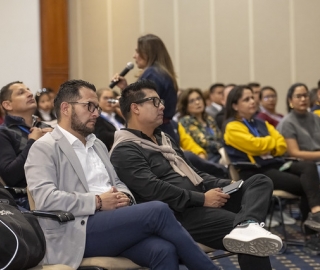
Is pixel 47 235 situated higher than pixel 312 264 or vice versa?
pixel 47 235

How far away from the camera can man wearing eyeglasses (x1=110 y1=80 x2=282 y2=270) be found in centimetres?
283

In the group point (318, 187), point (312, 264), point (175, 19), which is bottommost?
point (312, 264)

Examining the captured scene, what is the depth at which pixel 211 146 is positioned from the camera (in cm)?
553

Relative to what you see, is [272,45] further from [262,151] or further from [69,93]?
[69,93]

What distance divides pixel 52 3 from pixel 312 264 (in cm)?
535

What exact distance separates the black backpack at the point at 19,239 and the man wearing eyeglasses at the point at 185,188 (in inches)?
28.5

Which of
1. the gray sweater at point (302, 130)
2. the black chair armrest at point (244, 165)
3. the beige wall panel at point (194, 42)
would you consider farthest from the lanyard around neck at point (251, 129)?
the beige wall panel at point (194, 42)

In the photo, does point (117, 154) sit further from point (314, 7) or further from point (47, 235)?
point (314, 7)

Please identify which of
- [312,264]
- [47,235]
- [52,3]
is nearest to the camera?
[47,235]

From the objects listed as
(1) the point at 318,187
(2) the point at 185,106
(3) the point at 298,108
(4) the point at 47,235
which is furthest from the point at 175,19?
(4) the point at 47,235

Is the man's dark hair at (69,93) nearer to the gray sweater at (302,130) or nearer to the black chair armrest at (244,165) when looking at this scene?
the black chair armrest at (244,165)

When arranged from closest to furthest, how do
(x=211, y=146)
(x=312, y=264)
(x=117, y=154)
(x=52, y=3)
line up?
(x=117, y=154)
(x=312, y=264)
(x=211, y=146)
(x=52, y=3)

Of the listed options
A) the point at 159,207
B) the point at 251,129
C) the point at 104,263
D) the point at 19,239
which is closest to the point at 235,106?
the point at 251,129

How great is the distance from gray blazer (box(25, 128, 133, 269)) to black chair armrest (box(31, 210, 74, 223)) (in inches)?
3.8
